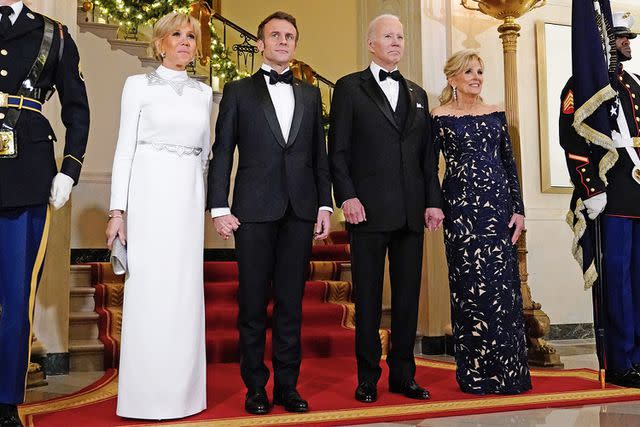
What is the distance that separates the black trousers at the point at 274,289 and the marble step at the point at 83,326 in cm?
202

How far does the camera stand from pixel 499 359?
3.47 m

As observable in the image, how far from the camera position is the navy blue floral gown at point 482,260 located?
11.5 feet

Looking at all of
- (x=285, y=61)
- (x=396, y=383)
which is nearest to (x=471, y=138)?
(x=285, y=61)

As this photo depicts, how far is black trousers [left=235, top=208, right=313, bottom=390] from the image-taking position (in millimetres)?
3062

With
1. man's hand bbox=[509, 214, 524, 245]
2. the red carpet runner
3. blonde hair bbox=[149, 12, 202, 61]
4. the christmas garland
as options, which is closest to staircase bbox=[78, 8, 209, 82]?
the christmas garland

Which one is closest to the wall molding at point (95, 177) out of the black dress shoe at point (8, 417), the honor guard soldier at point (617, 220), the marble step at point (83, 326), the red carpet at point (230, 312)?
the red carpet at point (230, 312)

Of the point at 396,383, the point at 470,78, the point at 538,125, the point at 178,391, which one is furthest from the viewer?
the point at 538,125

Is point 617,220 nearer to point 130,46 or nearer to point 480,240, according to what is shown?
point 480,240

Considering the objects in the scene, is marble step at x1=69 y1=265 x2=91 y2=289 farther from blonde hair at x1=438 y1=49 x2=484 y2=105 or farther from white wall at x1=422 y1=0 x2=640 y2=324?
white wall at x1=422 y1=0 x2=640 y2=324

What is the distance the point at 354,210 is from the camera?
3.23 meters

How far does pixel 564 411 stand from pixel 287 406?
1253 mm

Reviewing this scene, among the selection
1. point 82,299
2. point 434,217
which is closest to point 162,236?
point 434,217

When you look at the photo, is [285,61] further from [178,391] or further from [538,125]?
[538,125]

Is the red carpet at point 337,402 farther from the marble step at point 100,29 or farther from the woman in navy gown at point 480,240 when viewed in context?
the marble step at point 100,29
